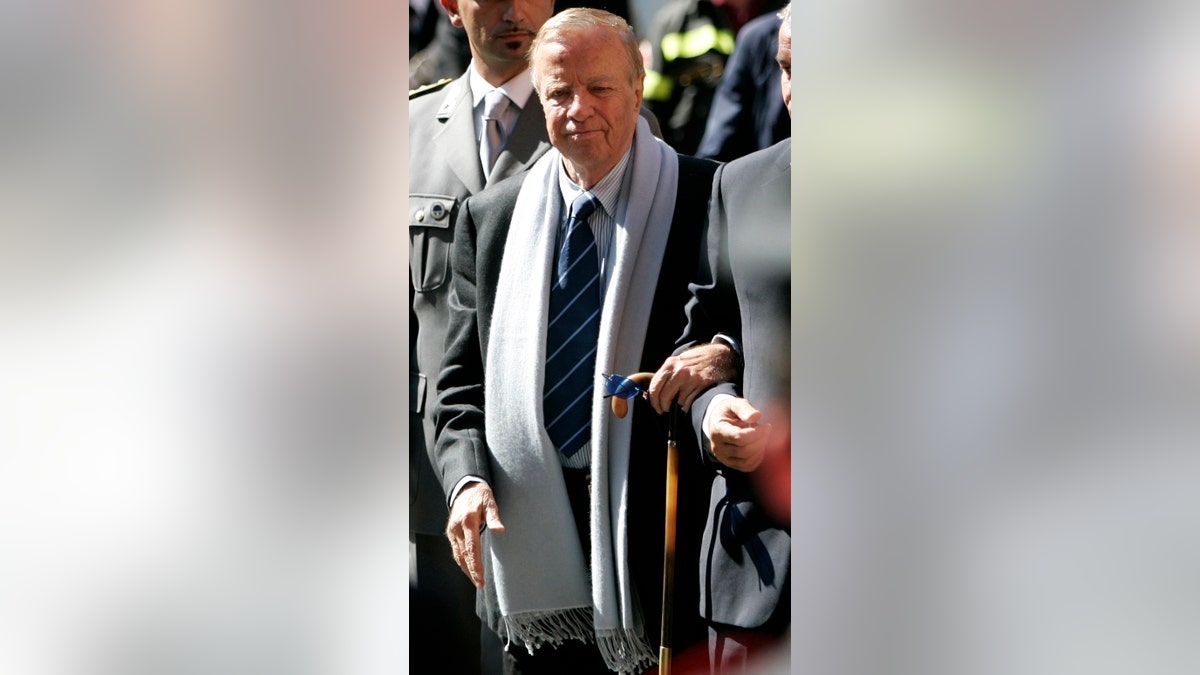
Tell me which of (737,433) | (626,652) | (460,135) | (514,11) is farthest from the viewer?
(460,135)

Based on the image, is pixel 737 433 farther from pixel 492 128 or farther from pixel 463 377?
pixel 492 128

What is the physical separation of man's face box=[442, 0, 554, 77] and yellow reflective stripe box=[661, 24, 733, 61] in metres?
0.30

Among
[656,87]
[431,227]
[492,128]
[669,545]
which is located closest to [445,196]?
[431,227]

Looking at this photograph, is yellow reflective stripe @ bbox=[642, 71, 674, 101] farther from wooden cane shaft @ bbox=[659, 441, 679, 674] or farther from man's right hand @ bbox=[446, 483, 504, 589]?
man's right hand @ bbox=[446, 483, 504, 589]

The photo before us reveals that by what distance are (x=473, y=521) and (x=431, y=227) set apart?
2.34ft

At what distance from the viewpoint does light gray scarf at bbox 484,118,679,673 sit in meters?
2.99

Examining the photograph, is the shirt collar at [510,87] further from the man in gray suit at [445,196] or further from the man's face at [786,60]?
the man's face at [786,60]

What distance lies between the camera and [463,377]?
10.4ft

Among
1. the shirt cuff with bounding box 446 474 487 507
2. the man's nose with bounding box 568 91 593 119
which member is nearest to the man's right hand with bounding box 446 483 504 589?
the shirt cuff with bounding box 446 474 487 507
